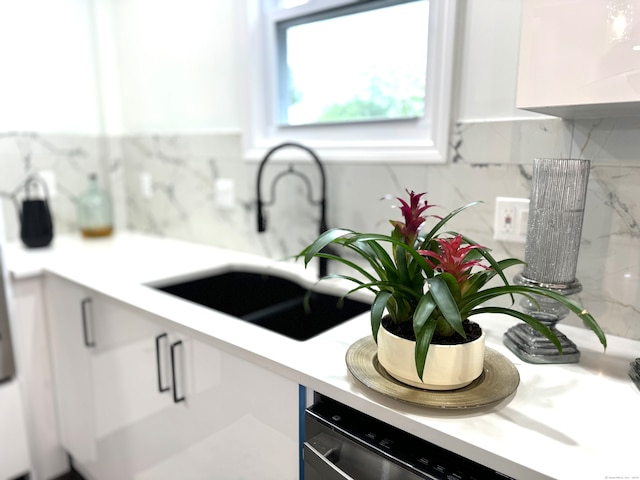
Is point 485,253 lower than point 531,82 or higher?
lower

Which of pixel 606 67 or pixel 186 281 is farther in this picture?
pixel 186 281

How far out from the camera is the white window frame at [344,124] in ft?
4.04

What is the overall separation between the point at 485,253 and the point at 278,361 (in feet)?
1.43

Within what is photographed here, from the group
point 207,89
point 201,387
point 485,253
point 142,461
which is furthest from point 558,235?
point 207,89

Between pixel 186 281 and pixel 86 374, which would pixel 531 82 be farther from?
pixel 86 374

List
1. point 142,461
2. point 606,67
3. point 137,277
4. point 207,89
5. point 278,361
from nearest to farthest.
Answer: point 606,67 → point 278,361 → point 142,461 → point 137,277 → point 207,89

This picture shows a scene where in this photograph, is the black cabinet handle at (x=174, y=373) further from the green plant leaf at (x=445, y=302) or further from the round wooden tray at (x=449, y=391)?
the green plant leaf at (x=445, y=302)

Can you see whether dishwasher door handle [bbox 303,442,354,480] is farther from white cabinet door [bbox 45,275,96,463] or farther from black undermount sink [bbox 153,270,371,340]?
white cabinet door [bbox 45,275,96,463]

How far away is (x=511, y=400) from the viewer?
2.47 feet

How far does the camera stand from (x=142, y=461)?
1356mm

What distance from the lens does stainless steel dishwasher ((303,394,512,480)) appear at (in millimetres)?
685

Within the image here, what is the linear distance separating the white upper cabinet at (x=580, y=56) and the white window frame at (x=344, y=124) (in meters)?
0.39

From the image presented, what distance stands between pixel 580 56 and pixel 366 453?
30.0 inches

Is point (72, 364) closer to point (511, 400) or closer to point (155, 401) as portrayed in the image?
point (155, 401)
